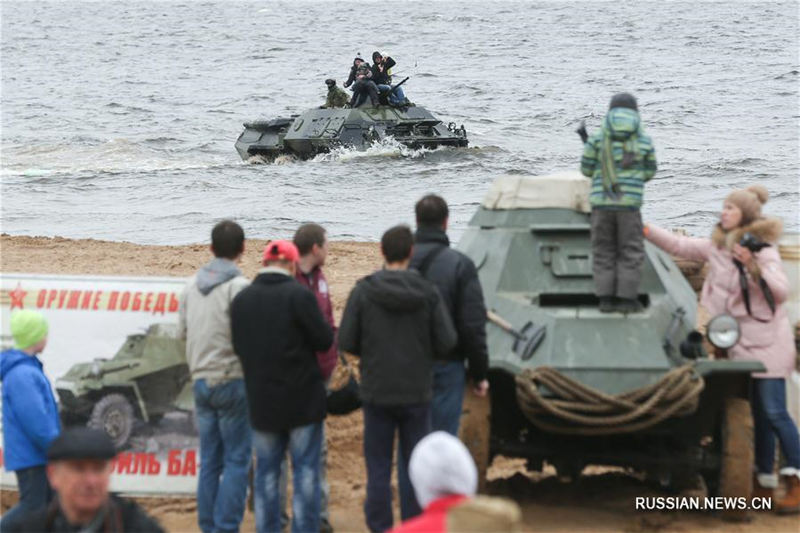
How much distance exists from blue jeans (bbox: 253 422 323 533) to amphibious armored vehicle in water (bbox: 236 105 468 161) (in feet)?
69.8

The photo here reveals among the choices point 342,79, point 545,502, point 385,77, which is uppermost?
point 342,79

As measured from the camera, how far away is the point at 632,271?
26.7ft

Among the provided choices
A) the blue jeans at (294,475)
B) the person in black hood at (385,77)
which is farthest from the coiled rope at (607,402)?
the person in black hood at (385,77)

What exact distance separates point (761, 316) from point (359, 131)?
20.7 metres

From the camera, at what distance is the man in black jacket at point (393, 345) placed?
7.03 meters

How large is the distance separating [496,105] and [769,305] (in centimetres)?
3779

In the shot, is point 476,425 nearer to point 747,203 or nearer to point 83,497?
point 747,203

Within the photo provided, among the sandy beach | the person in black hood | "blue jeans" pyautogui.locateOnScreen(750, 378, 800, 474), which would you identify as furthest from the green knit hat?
the person in black hood

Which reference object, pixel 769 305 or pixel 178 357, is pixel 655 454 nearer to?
pixel 769 305

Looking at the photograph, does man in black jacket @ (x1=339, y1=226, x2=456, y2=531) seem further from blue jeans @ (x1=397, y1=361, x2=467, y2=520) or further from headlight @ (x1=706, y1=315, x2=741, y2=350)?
headlight @ (x1=706, y1=315, x2=741, y2=350)

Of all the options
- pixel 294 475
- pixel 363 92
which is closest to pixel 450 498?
pixel 294 475

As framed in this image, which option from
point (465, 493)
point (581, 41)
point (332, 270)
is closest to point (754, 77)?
point (581, 41)

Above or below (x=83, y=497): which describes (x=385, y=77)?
above

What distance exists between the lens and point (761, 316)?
26.7 ft
